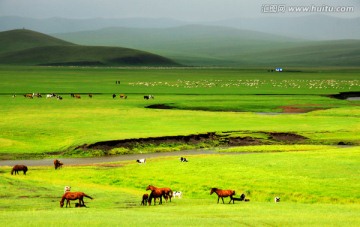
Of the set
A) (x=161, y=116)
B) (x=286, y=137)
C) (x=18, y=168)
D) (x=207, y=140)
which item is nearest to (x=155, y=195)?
(x=18, y=168)

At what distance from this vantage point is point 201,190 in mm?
33188

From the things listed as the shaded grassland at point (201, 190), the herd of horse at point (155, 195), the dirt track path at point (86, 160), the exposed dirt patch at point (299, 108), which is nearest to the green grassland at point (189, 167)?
the shaded grassland at point (201, 190)

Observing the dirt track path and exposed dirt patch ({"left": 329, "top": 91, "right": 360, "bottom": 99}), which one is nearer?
the dirt track path

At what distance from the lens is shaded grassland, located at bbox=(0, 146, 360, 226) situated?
2328 centimetres

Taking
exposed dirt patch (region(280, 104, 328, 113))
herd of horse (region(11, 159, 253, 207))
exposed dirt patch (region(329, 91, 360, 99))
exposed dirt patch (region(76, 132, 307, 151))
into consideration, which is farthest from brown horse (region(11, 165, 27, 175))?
exposed dirt patch (region(329, 91, 360, 99))

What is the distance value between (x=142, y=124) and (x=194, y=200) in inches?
1252

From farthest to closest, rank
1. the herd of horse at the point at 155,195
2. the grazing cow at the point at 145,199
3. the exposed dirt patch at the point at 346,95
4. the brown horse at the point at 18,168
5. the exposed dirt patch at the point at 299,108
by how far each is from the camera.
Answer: the exposed dirt patch at the point at 346,95 → the exposed dirt patch at the point at 299,108 → the brown horse at the point at 18,168 → the grazing cow at the point at 145,199 → the herd of horse at the point at 155,195

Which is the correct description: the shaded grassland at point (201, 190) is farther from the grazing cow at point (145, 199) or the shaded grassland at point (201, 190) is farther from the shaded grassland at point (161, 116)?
the shaded grassland at point (161, 116)

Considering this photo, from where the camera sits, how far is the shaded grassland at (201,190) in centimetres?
2328

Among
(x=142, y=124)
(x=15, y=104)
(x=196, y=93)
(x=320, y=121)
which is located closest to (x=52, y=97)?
(x=15, y=104)

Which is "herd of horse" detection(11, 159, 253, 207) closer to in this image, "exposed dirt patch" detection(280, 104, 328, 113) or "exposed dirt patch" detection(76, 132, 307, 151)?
"exposed dirt patch" detection(76, 132, 307, 151)

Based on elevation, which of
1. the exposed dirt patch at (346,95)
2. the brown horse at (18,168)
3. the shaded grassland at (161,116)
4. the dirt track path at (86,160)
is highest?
→ the exposed dirt patch at (346,95)

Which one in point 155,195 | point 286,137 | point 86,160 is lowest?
point 86,160

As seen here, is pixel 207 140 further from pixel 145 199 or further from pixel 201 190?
pixel 145 199
